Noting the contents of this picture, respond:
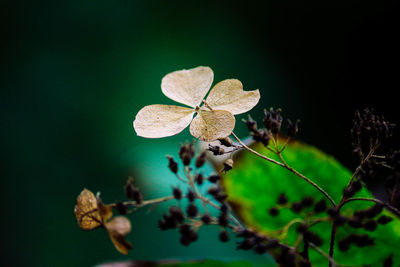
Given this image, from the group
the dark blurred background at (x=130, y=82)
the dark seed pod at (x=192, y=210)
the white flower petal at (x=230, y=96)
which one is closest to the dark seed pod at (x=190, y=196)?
the dark seed pod at (x=192, y=210)

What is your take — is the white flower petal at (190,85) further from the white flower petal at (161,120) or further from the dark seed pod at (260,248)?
the dark seed pod at (260,248)

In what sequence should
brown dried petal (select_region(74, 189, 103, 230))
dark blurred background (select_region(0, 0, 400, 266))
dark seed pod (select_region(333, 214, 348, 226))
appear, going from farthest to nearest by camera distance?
dark blurred background (select_region(0, 0, 400, 266)), brown dried petal (select_region(74, 189, 103, 230)), dark seed pod (select_region(333, 214, 348, 226))

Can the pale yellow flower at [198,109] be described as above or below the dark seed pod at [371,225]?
above

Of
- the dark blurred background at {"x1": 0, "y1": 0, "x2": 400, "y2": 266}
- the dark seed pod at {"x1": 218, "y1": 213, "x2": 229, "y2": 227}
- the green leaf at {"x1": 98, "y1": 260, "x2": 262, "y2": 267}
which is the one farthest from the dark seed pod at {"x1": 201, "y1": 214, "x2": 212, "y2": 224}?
the dark blurred background at {"x1": 0, "y1": 0, "x2": 400, "y2": 266}

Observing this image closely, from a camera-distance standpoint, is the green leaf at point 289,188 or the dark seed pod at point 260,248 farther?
the green leaf at point 289,188

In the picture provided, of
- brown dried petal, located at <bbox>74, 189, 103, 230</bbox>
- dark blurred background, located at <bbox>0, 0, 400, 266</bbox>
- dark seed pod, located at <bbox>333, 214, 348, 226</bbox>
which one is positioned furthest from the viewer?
dark blurred background, located at <bbox>0, 0, 400, 266</bbox>

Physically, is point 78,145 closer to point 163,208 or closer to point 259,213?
point 163,208

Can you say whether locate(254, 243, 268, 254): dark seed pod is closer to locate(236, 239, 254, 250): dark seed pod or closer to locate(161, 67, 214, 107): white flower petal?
locate(236, 239, 254, 250): dark seed pod

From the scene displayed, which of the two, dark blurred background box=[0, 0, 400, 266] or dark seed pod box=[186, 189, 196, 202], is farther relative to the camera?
dark blurred background box=[0, 0, 400, 266]

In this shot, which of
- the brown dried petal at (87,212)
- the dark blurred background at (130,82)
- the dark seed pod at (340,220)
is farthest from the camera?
the dark blurred background at (130,82)

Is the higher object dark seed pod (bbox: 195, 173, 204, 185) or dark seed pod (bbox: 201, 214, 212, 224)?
dark seed pod (bbox: 195, 173, 204, 185)
